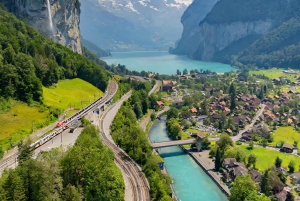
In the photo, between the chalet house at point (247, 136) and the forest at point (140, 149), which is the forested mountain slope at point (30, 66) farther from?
the chalet house at point (247, 136)

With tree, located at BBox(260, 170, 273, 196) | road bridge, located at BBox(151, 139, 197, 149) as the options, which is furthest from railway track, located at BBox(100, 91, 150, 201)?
tree, located at BBox(260, 170, 273, 196)

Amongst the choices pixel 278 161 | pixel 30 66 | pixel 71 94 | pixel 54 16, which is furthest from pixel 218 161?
pixel 54 16

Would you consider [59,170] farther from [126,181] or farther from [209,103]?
[209,103]

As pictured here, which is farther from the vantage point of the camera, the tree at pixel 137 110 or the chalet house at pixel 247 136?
the tree at pixel 137 110

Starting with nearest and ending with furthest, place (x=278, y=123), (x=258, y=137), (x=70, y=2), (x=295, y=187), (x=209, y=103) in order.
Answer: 1. (x=295, y=187)
2. (x=258, y=137)
3. (x=278, y=123)
4. (x=209, y=103)
5. (x=70, y=2)

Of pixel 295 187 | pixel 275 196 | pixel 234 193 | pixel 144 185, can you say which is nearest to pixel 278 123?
pixel 295 187

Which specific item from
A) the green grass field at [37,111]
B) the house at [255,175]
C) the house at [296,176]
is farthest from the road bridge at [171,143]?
the house at [296,176]

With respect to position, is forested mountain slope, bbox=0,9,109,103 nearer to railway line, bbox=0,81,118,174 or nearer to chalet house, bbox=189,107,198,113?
railway line, bbox=0,81,118,174
